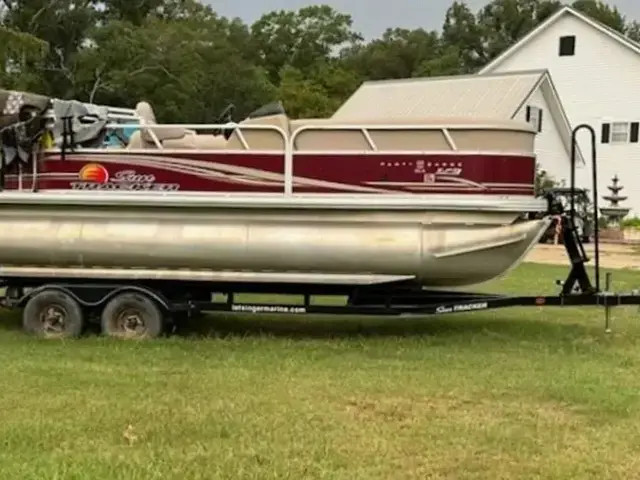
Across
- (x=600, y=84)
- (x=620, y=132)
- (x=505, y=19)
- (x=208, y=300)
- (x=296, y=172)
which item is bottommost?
(x=208, y=300)

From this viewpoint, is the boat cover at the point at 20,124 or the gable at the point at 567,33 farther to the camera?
the gable at the point at 567,33

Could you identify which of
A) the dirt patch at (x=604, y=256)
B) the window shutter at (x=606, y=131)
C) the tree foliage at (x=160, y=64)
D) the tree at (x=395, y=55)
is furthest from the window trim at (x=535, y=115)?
the tree at (x=395, y=55)

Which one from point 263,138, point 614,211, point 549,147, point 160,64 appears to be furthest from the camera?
point 160,64

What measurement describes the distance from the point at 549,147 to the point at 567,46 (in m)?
4.66

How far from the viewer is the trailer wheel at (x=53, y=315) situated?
926 centimetres

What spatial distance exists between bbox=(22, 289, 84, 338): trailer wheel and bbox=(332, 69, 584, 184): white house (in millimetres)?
25280

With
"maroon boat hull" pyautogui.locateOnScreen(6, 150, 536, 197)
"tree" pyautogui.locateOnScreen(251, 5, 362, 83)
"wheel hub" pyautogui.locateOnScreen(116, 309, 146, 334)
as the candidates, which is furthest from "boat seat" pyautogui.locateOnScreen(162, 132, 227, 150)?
"tree" pyautogui.locateOnScreen(251, 5, 362, 83)

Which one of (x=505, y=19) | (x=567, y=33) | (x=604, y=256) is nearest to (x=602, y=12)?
(x=505, y=19)

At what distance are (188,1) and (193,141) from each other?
55.6m

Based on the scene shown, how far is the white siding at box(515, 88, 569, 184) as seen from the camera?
36062 millimetres

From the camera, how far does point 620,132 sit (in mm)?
37906

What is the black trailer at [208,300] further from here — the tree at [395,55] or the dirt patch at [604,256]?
the tree at [395,55]

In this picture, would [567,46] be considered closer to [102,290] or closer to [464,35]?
[102,290]

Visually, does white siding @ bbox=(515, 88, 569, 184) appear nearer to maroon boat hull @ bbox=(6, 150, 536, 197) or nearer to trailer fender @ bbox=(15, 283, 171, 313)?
maroon boat hull @ bbox=(6, 150, 536, 197)
